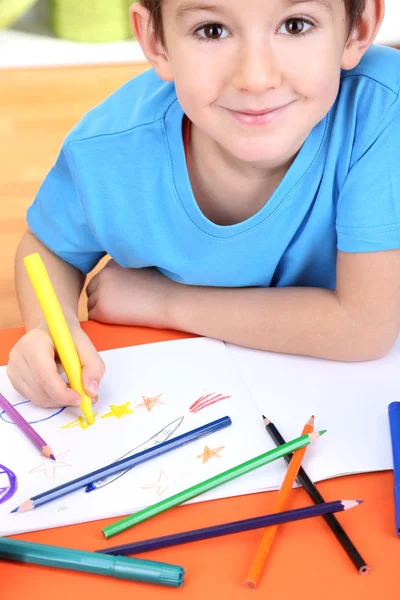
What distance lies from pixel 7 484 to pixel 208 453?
0.15 m

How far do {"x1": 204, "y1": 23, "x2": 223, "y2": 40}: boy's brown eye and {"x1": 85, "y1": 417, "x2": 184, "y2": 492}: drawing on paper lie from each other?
0.32m

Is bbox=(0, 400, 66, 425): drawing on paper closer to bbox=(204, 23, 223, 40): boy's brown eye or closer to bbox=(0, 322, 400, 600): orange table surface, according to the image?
bbox=(0, 322, 400, 600): orange table surface

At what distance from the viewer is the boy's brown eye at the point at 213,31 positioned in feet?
2.26

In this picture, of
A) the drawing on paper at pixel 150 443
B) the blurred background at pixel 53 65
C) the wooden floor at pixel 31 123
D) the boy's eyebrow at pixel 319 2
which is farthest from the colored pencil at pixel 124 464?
the blurred background at pixel 53 65

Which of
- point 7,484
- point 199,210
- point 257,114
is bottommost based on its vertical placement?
point 7,484

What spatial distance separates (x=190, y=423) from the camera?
0.68m

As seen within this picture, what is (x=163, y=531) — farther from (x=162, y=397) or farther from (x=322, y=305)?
(x=322, y=305)

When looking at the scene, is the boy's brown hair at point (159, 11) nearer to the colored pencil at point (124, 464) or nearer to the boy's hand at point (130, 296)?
the boy's hand at point (130, 296)

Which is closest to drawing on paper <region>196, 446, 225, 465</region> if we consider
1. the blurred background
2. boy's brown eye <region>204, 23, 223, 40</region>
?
boy's brown eye <region>204, 23, 223, 40</region>


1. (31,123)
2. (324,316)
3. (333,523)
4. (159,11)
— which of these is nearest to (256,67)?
(159,11)

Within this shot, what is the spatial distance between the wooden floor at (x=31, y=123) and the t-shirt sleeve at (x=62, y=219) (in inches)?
12.6

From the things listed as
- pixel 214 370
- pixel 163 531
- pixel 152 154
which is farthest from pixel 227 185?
pixel 163 531

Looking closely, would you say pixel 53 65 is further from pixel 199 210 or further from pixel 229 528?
pixel 229 528

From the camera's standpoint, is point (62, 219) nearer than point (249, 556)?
No
